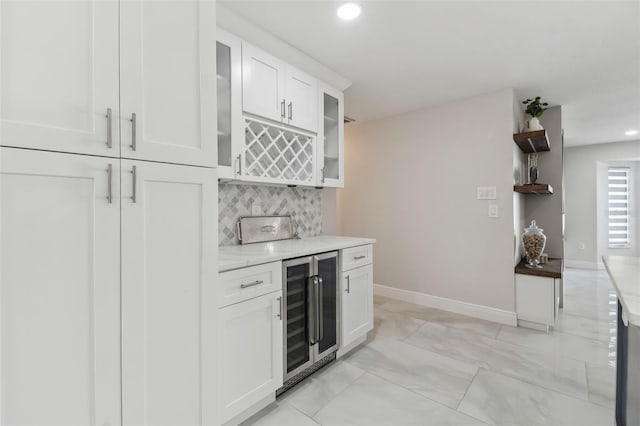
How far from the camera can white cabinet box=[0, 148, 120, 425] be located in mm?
818

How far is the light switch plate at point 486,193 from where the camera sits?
126 inches

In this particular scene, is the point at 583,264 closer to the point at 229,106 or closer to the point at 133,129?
the point at 229,106

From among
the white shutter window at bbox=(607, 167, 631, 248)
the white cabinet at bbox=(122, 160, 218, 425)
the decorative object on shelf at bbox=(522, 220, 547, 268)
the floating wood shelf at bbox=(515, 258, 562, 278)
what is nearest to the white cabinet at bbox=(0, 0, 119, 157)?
the white cabinet at bbox=(122, 160, 218, 425)

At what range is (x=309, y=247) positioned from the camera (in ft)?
7.12

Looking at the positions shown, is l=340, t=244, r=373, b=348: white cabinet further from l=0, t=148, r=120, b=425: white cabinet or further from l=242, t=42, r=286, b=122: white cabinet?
l=0, t=148, r=120, b=425: white cabinet

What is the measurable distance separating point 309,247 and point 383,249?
7.11 feet

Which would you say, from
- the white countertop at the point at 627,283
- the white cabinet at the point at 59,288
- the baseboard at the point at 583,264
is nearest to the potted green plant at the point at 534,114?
the white countertop at the point at 627,283

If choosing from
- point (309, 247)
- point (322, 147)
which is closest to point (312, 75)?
point (322, 147)

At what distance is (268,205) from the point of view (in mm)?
2588

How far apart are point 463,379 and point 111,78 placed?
260 centimetres

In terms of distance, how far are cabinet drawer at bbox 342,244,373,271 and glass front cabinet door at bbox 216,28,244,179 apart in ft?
3.44

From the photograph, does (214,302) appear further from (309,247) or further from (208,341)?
(309,247)

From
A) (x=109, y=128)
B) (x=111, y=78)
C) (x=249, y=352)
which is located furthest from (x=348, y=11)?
(x=249, y=352)

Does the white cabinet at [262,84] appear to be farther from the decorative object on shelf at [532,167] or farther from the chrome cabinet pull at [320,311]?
the decorative object on shelf at [532,167]
